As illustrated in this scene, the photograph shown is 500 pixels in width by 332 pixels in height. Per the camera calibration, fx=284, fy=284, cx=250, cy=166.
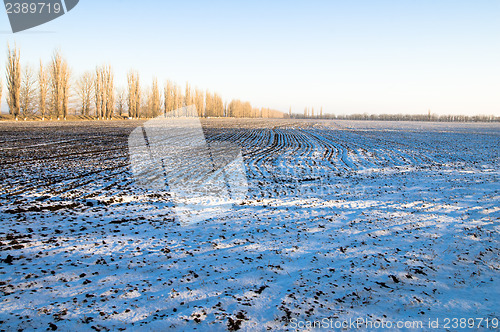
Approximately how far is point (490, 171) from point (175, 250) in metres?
15.0

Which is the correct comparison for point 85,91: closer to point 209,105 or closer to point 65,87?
point 65,87

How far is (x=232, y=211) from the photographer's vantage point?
6914mm

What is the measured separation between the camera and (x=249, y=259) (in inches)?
179

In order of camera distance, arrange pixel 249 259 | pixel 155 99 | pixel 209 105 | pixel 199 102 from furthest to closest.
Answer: pixel 209 105 < pixel 199 102 < pixel 155 99 < pixel 249 259

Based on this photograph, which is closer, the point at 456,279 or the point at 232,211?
the point at 456,279

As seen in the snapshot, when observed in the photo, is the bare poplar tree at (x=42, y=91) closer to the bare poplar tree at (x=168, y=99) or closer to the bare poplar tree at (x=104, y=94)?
the bare poplar tree at (x=104, y=94)

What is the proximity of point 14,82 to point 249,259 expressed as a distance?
59.4 meters

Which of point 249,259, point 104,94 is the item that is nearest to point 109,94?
point 104,94

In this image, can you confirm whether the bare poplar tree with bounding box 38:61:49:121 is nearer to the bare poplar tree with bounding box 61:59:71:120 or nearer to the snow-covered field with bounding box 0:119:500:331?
the bare poplar tree with bounding box 61:59:71:120

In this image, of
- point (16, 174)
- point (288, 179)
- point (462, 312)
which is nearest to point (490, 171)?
point (288, 179)

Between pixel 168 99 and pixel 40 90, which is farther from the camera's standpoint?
pixel 168 99

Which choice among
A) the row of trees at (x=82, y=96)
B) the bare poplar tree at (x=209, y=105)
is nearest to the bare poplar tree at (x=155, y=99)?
the row of trees at (x=82, y=96)

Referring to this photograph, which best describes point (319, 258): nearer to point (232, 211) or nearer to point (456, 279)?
point (456, 279)

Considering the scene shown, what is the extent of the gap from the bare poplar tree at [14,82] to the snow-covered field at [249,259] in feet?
164
